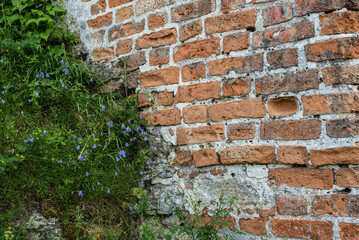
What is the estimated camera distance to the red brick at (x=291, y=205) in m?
1.86

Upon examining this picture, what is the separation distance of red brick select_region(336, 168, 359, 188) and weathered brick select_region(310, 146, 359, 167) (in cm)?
4

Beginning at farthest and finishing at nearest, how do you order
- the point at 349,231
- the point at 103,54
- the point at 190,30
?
the point at 103,54
the point at 190,30
the point at 349,231

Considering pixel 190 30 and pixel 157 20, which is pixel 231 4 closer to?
pixel 190 30

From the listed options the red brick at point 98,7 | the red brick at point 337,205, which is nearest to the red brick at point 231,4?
the red brick at point 98,7

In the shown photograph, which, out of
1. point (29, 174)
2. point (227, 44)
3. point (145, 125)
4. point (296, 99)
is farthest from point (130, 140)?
point (296, 99)

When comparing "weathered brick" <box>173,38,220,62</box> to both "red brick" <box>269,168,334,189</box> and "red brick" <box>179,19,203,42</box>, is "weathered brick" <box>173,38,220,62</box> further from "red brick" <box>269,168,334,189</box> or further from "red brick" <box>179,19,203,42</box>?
"red brick" <box>269,168,334,189</box>

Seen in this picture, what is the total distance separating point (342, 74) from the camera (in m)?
1.81

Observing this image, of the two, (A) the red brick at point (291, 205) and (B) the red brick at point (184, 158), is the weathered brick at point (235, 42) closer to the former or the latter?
(B) the red brick at point (184, 158)

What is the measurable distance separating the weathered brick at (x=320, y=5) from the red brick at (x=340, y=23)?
0.13ft

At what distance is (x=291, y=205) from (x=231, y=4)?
124 centimetres

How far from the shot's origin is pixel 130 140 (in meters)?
2.41

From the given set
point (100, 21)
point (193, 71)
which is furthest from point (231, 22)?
point (100, 21)

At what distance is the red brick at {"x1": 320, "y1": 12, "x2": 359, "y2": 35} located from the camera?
1.83 metres

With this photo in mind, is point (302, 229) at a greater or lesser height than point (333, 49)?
lesser
